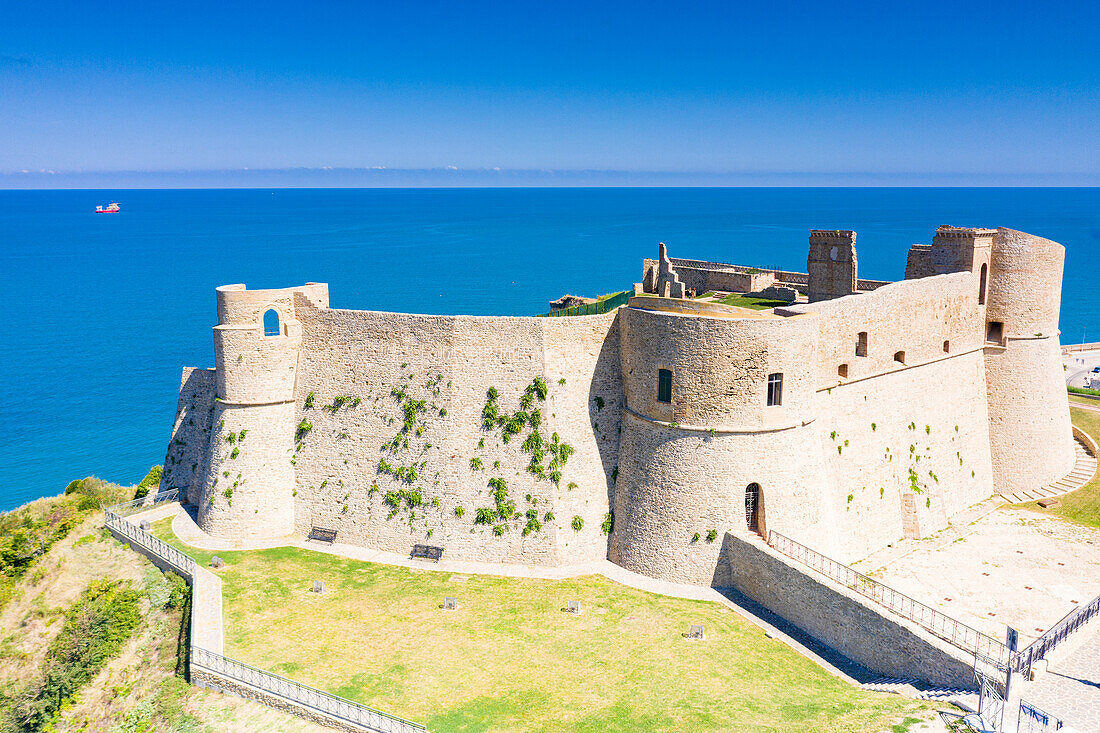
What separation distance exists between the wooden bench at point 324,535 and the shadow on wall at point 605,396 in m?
11.5

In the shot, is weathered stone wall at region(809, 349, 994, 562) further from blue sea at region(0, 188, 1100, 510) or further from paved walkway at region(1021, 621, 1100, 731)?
blue sea at region(0, 188, 1100, 510)

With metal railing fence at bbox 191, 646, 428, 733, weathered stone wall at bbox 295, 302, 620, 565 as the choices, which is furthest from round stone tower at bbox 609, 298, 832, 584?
metal railing fence at bbox 191, 646, 428, 733

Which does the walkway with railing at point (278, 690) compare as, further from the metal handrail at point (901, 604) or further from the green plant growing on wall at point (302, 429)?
the metal handrail at point (901, 604)

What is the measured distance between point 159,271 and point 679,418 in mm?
146689

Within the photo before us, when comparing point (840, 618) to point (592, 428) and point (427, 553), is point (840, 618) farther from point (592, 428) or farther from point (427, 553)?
point (427, 553)

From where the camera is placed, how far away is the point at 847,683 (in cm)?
2194

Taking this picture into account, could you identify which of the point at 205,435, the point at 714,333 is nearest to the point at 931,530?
the point at 714,333

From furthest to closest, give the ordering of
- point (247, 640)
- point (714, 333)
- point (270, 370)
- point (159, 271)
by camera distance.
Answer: point (159, 271)
point (270, 370)
point (714, 333)
point (247, 640)

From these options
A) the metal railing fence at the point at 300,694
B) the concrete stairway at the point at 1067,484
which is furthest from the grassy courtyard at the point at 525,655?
the concrete stairway at the point at 1067,484

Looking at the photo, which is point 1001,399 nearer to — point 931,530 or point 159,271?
point 931,530

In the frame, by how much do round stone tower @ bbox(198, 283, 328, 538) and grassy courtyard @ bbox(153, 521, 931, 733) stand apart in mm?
2772

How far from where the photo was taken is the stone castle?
2692 centimetres

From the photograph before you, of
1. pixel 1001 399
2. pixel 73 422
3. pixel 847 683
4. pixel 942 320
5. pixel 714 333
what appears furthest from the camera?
pixel 73 422

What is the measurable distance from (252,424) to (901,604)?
26.4 meters
